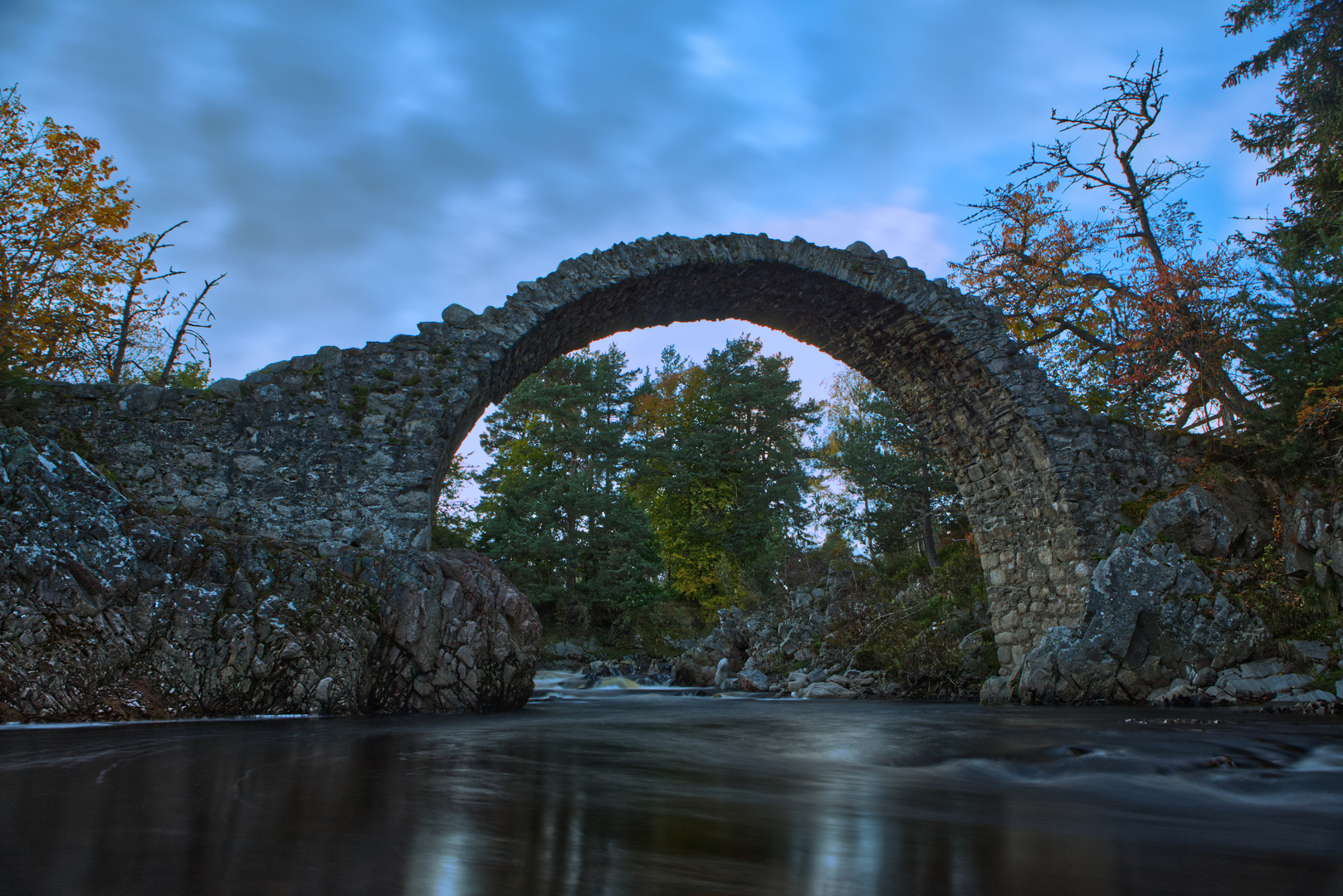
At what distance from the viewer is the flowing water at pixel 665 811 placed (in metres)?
1.62

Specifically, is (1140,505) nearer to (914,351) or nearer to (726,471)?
(914,351)

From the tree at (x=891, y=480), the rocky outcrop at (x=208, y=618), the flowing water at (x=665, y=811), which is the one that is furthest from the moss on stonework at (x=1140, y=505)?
the rocky outcrop at (x=208, y=618)

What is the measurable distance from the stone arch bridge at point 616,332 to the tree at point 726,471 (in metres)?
12.3

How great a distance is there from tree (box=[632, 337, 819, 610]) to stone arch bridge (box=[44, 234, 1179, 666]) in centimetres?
1234

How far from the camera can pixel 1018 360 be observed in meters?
8.84

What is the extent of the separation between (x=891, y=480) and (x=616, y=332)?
7.78 m

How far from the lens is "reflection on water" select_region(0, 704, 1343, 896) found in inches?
63.9

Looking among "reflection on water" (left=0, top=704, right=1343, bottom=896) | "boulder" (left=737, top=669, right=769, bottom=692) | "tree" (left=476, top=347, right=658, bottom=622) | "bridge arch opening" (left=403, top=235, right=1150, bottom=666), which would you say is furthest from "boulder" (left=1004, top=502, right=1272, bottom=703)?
"tree" (left=476, top=347, right=658, bottom=622)

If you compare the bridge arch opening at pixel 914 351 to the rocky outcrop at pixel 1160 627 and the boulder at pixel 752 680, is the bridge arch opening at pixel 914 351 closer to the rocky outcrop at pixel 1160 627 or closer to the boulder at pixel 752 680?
the rocky outcrop at pixel 1160 627

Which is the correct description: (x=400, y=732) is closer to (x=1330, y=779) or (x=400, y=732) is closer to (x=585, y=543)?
(x=1330, y=779)

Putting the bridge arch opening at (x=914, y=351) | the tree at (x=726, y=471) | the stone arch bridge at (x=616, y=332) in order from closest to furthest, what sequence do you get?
the stone arch bridge at (x=616, y=332) → the bridge arch opening at (x=914, y=351) → the tree at (x=726, y=471)

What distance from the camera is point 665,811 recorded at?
96.6 inches

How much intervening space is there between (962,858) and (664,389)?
2961cm

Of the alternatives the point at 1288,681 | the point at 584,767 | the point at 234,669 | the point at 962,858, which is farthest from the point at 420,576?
the point at 1288,681
